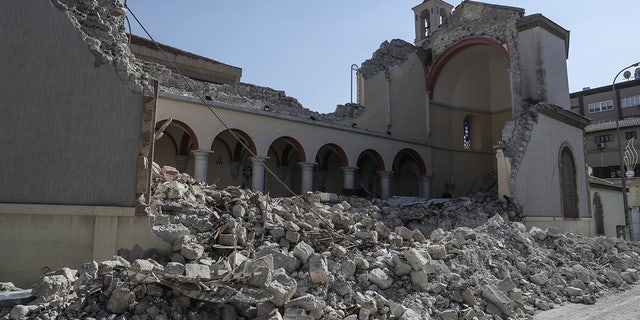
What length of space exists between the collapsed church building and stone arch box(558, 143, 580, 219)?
0.26ft

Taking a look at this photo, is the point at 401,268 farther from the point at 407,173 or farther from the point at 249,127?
the point at 407,173

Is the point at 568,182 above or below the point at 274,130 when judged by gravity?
below

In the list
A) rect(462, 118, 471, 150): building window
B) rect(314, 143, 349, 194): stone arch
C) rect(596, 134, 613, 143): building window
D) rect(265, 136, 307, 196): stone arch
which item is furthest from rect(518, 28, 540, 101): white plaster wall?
rect(596, 134, 613, 143): building window

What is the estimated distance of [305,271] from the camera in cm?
582

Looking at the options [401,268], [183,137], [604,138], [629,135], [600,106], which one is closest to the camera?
[401,268]

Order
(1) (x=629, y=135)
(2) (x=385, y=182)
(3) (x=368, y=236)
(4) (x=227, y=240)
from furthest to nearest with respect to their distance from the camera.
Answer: (1) (x=629, y=135) → (2) (x=385, y=182) → (3) (x=368, y=236) → (4) (x=227, y=240)

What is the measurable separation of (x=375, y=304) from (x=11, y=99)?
18.1 feet

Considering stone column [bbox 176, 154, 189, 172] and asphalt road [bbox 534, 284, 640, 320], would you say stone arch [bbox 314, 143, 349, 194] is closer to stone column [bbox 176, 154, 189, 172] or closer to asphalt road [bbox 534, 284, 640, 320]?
stone column [bbox 176, 154, 189, 172]

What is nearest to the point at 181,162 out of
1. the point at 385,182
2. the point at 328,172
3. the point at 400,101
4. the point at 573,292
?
the point at 328,172

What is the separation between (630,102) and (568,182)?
28.6 meters

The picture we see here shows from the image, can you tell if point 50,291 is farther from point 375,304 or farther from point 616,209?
point 616,209

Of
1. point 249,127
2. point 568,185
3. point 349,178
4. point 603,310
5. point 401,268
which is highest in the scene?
point 249,127

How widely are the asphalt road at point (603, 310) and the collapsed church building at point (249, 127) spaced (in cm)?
548

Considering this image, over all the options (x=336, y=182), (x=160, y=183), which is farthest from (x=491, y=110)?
(x=160, y=183)
